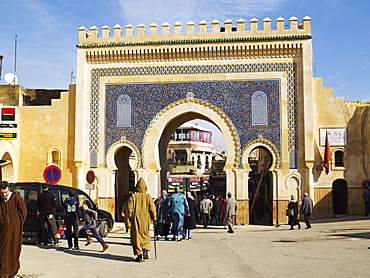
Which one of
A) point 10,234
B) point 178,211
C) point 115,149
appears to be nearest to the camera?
point 10,234

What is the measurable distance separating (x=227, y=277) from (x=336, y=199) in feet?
43.5

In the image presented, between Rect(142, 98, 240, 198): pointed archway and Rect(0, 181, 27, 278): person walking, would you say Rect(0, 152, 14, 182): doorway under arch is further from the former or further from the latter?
Rect(0, 181, 27, 278): person walking

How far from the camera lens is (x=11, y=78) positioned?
828 inches

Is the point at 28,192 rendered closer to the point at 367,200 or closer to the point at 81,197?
the point at 81,197

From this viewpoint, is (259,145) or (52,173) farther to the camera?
(259,145)

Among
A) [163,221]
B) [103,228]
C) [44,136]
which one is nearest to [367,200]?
[163,221]

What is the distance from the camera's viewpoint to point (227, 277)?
23.1 feet

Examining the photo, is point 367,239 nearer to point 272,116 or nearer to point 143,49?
point 272,116

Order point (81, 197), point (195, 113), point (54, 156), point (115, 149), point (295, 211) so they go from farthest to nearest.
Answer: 1. point (54, 156)
2. point (195, 113)
3. point (115, 149)
4. point (295, 211)
5. point (81, 197)

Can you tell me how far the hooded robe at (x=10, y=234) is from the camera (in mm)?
6109

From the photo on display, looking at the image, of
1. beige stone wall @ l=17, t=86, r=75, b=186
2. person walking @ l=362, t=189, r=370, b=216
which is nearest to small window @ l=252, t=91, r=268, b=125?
person walking @ l=362, t=189, r=370, b=216

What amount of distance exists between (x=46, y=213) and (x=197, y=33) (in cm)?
1052

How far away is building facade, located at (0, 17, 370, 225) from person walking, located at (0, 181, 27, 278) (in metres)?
11.8

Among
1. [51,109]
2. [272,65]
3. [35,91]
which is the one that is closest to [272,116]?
[272,65]
